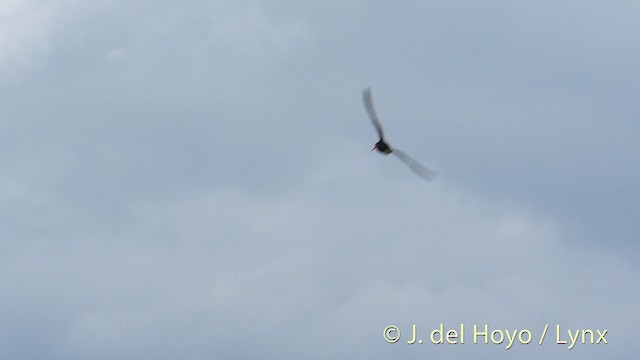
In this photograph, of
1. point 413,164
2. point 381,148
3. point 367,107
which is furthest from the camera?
point 381,148

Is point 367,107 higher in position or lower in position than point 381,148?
lower

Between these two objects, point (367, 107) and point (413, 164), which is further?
point (413, 164)

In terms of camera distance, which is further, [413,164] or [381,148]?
[381,148]

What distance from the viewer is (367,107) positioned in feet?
195

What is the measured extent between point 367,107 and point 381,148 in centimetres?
2566

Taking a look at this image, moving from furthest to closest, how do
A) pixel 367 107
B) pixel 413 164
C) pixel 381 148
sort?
1. pixel 381 148
2. pixel 413 164
3. pixel 367 107

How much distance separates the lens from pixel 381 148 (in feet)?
278

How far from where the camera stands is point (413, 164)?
66.9 metres

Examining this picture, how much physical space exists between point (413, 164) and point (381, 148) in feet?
59.2

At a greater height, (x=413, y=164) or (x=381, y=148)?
(x=381, y=148)

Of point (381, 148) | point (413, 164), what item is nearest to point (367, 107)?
point (413, 164)

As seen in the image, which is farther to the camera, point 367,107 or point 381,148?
point 381,148

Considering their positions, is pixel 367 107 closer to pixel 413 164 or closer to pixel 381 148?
pixel 413 164
